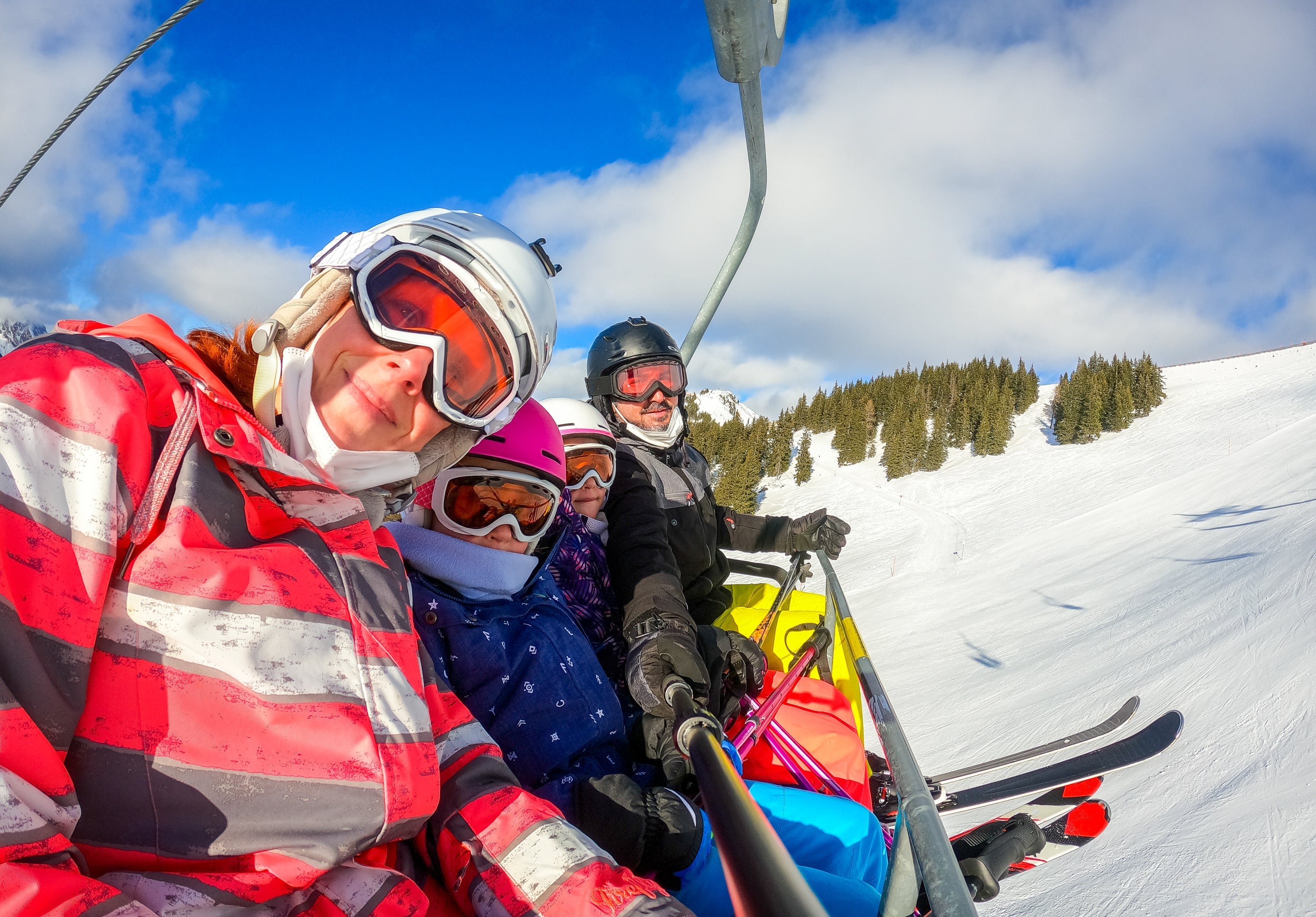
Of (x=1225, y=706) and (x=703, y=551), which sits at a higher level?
(x=703, y=551)

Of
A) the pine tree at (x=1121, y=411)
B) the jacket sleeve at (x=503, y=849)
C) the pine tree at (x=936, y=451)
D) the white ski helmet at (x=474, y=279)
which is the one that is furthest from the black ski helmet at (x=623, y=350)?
the pine tree at (x=1121, y=411)

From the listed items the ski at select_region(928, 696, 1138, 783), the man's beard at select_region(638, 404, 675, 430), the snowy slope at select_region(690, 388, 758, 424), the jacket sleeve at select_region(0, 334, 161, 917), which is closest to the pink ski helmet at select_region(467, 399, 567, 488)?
the jacket sleeve at select_region(0, 334, 161, 917)

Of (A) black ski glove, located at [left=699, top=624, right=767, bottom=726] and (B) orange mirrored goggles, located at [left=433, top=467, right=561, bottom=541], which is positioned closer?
(B) orange mirrored goggles, located at [left=433, top=467, right=561, bottom=541]

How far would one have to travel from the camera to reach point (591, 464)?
313cm

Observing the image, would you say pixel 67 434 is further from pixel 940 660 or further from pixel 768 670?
pixel 940 660

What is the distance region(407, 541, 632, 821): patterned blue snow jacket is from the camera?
1.88 meters

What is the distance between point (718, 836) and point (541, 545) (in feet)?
5.17

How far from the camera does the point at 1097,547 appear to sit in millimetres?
13461

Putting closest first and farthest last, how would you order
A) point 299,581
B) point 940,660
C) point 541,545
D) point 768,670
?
1. point 299,581
2. point 541,545
3. point 768,670
4. point 940,660

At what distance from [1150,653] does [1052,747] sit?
11.5ft

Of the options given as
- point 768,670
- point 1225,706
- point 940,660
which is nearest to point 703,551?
point 768,670

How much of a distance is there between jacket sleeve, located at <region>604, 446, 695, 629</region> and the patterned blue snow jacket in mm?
543

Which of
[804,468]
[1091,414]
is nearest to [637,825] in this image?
[804,468]

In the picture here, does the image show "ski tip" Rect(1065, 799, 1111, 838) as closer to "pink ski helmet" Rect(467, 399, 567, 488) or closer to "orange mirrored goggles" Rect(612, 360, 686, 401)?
"pink ski helmet" Rect(467, 399, 567, 488)
